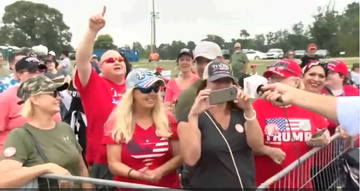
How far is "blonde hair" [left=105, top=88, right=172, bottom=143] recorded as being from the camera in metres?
3.02

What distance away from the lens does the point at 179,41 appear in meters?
6.80

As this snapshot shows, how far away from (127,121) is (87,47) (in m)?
0.76

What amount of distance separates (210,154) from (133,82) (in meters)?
0.80

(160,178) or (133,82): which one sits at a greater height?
(133,82)

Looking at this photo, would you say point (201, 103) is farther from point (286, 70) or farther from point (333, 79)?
point (333, 79)

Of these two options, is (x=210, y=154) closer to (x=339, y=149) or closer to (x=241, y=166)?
(x=241, y=166)

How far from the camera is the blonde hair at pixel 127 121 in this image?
3.02m

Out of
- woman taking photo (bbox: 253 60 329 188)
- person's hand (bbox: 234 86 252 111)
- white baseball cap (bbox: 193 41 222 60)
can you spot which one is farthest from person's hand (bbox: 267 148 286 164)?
white baseball cap (bbox: 193 41 222 60)

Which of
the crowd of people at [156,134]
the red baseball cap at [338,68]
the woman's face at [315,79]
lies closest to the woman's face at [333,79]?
the red baseball cap at [338,68]

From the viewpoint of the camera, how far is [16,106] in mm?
3812

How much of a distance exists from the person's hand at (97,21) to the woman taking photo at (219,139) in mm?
950

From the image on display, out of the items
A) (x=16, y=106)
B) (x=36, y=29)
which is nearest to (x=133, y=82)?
(x=16, y=106)

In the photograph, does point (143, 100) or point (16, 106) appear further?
point (16, 106)

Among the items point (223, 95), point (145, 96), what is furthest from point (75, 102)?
point (223, 95)
